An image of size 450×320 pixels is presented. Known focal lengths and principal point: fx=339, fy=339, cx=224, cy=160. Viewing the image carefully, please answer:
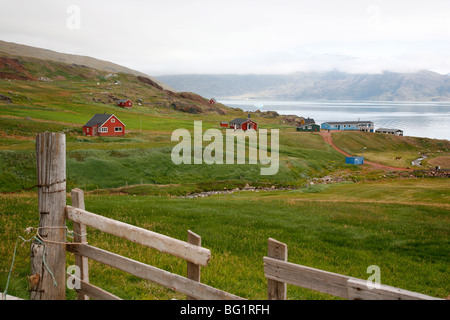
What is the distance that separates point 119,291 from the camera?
8727 millimetres

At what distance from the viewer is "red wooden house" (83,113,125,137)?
81750 millimetres

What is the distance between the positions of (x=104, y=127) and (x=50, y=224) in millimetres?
81347

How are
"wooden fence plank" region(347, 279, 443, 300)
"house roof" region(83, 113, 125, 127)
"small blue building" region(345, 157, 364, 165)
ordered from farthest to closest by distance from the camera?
"small blue building" region(345, 157, 364, 165)
"house roof" region(83, 113, 125, 127)
"wooden fence plank" region(347, 279, 443, 300)

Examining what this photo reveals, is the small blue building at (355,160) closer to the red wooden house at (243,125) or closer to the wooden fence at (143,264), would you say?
the red wooden house at (243,125)

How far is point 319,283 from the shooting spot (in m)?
5.09

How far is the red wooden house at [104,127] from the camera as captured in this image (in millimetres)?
81750

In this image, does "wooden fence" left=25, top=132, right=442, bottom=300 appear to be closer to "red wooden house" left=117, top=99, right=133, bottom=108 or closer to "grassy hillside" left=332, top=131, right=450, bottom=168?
"grassy hillside" left=332, top=131, right=450, bottom=168

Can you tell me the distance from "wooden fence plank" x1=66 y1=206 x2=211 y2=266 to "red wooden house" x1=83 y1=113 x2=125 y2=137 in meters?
80.3

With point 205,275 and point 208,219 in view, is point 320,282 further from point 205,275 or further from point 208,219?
point 208,219

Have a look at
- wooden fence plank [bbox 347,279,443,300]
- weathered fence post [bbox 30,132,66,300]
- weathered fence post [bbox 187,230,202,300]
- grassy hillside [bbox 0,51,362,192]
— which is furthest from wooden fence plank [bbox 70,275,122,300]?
grassy hillside [bbox 0,51,362,192]

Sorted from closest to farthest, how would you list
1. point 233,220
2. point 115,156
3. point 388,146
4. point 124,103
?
point 233,220 → point 115,156 → point 388,146 → point 124,103

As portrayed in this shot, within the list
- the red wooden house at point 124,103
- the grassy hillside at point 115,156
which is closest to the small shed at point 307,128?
the grassy hillside at point 115,156

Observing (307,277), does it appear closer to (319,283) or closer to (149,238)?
(319,283)

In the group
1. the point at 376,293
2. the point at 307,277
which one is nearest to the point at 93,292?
the point at 307,277
